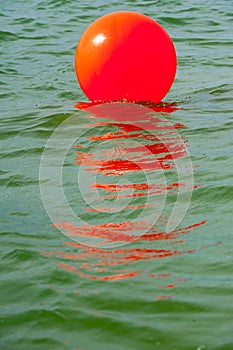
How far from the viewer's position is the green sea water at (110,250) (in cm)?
337

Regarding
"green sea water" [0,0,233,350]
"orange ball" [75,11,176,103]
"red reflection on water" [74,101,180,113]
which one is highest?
"orange ball" [75,11,176,103]

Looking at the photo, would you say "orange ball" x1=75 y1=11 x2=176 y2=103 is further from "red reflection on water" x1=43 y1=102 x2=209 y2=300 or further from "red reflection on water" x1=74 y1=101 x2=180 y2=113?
"red reflection on water" x1=43 y1=102 x2=209 y2=300

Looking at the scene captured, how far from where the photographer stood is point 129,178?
561cm

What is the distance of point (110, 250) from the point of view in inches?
170

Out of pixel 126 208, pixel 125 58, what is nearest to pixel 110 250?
pixel 126 208

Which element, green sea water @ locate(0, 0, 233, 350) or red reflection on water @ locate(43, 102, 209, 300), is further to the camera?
red reflection on water @ locate(43, 102, 209, 300)

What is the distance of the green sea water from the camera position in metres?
3.37

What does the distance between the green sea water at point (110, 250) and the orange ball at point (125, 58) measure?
356mm

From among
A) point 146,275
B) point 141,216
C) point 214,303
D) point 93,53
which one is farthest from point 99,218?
point 93,53

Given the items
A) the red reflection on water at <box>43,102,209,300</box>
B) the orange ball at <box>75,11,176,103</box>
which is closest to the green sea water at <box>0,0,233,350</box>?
the red reflection on water at <box>43,102,209,300</box>

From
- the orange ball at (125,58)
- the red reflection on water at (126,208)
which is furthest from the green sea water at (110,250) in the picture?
the orange ball at (125,58)

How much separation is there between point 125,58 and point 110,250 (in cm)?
316

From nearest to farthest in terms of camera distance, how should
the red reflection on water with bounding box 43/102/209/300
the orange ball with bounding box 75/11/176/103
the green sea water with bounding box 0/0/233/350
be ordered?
the green sea water with bounding box 0/0/233/350, the red reflection on water with bounding box 43/102/209/300, the orange ball with bounding box 75/11/176/103

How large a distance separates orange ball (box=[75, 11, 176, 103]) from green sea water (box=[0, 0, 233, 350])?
356 mm
